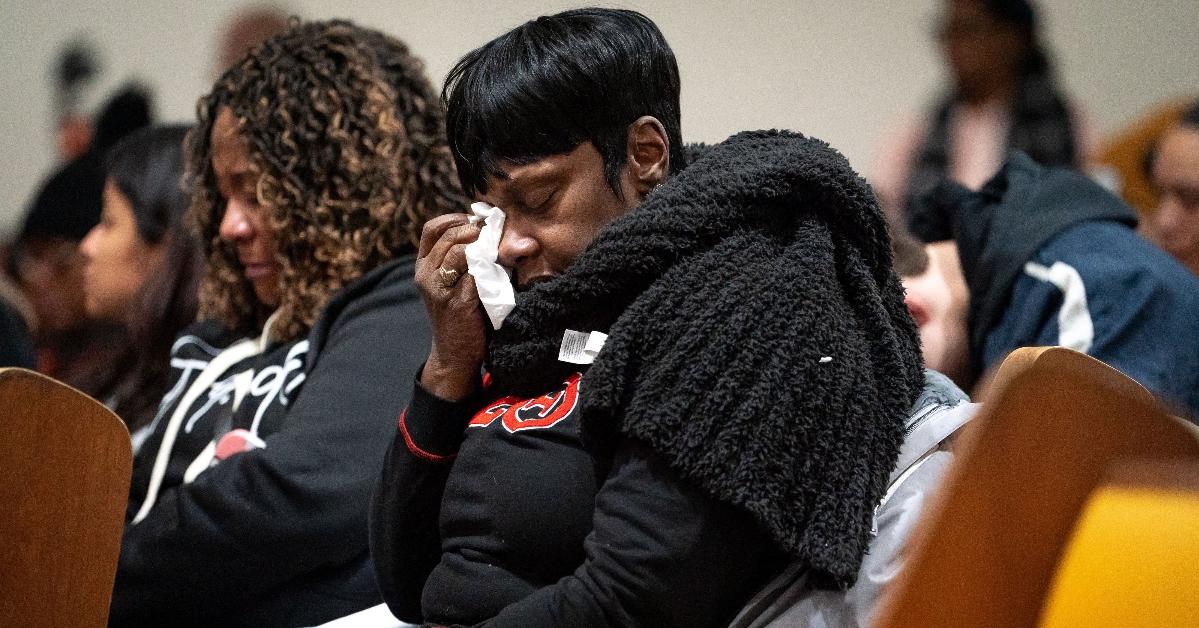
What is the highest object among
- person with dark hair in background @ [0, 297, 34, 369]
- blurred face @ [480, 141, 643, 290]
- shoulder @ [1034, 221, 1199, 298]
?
blurred face @ [480, 141, 643, 290]

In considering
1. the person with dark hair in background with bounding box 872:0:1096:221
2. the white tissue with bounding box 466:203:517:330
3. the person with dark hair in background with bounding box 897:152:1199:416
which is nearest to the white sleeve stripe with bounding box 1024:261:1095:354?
the person with dark hair in background with bounding box 897:152:1199:416

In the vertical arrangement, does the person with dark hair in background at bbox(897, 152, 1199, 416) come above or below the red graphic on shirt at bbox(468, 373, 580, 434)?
below

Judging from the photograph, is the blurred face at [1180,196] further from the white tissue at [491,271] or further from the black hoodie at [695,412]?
the white tissue at [491,271]

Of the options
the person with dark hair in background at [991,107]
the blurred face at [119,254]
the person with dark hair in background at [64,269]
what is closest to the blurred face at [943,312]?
the person with dark hair in background at [991,107]

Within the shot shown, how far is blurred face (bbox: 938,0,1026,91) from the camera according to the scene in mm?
2797

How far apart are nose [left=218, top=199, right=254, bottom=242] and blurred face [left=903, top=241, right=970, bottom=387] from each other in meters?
0.97

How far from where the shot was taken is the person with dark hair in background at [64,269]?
237 cm

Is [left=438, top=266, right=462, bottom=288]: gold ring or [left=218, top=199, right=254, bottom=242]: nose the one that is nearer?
[left=438, top=266, right=462, bottom=288]: gold ring

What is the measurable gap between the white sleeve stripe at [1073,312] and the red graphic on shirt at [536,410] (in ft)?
2.92

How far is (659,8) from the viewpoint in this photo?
302 centimetres

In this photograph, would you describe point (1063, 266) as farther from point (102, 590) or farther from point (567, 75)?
point (102, 590)

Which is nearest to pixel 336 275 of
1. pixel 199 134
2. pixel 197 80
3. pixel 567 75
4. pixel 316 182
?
pixel 316 182

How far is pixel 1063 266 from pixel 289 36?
Result: 119 centimetres

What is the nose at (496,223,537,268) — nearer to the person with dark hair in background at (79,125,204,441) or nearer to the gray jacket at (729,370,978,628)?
the gray jacket at (729,370,978,628)
